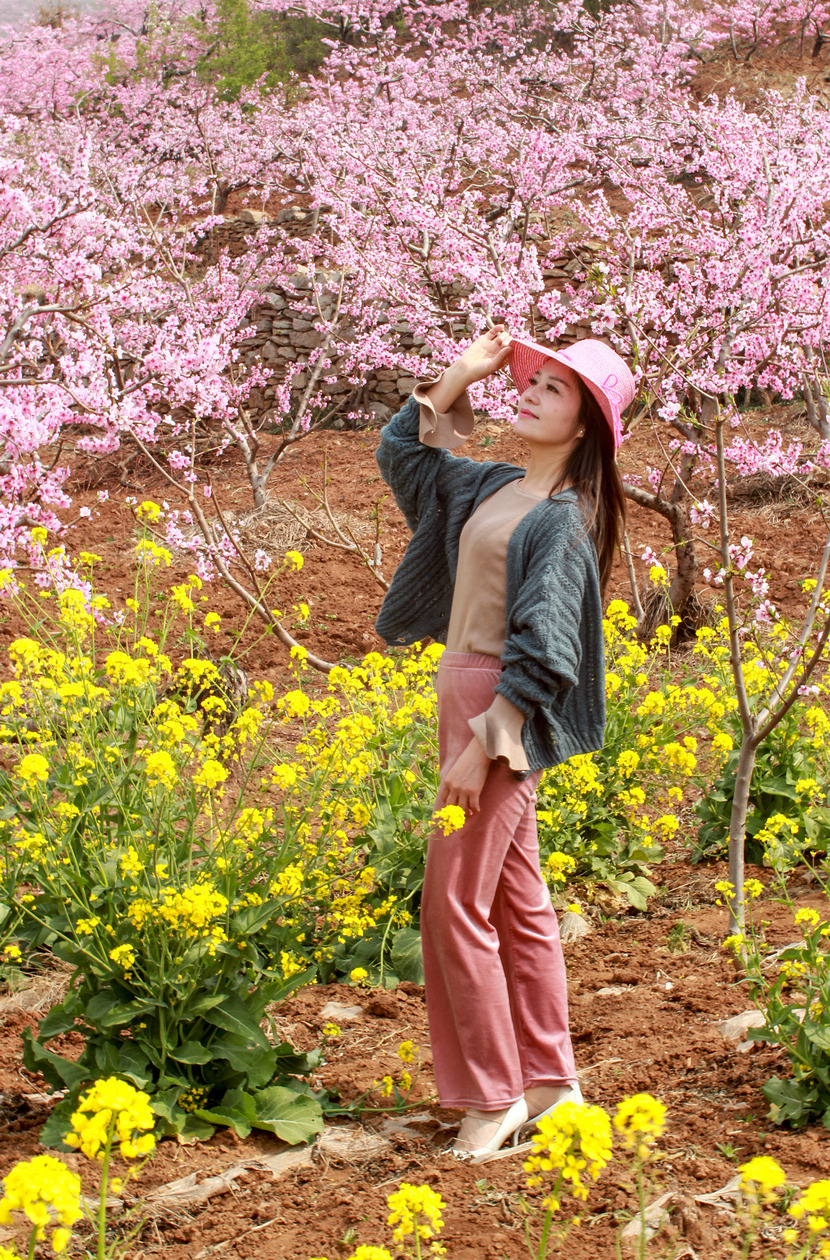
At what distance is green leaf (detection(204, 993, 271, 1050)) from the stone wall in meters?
8.95

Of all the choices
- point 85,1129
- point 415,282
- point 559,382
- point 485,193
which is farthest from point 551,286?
point 85,1129

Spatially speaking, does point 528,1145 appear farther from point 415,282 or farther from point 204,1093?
point 415,282

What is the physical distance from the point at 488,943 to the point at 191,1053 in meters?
0.70

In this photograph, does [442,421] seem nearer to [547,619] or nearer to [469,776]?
[547,619]

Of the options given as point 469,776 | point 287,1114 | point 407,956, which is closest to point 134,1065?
point 287,1114

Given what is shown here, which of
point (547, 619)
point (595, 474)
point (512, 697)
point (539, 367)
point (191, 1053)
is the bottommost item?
point (191, 1053)

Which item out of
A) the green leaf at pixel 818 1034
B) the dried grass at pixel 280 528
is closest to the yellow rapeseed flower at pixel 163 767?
the green leaf at pixel 818 1034

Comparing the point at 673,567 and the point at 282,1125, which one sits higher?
the point at 673,567

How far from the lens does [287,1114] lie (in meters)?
2.40

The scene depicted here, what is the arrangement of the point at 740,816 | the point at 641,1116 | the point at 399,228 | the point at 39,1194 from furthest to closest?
the point at 399,228
the point at 740,816
the point at 641,1116
the point at 39,1194

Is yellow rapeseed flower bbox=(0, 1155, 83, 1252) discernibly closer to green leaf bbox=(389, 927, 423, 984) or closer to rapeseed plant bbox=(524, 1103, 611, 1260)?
rapeseed plant bbox=(524, 1103, 611, 1260)

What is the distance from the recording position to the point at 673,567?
7.73 meters

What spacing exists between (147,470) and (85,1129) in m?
10.4

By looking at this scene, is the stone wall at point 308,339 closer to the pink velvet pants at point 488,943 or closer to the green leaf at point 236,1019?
the pink velvet pants at point 488,943
